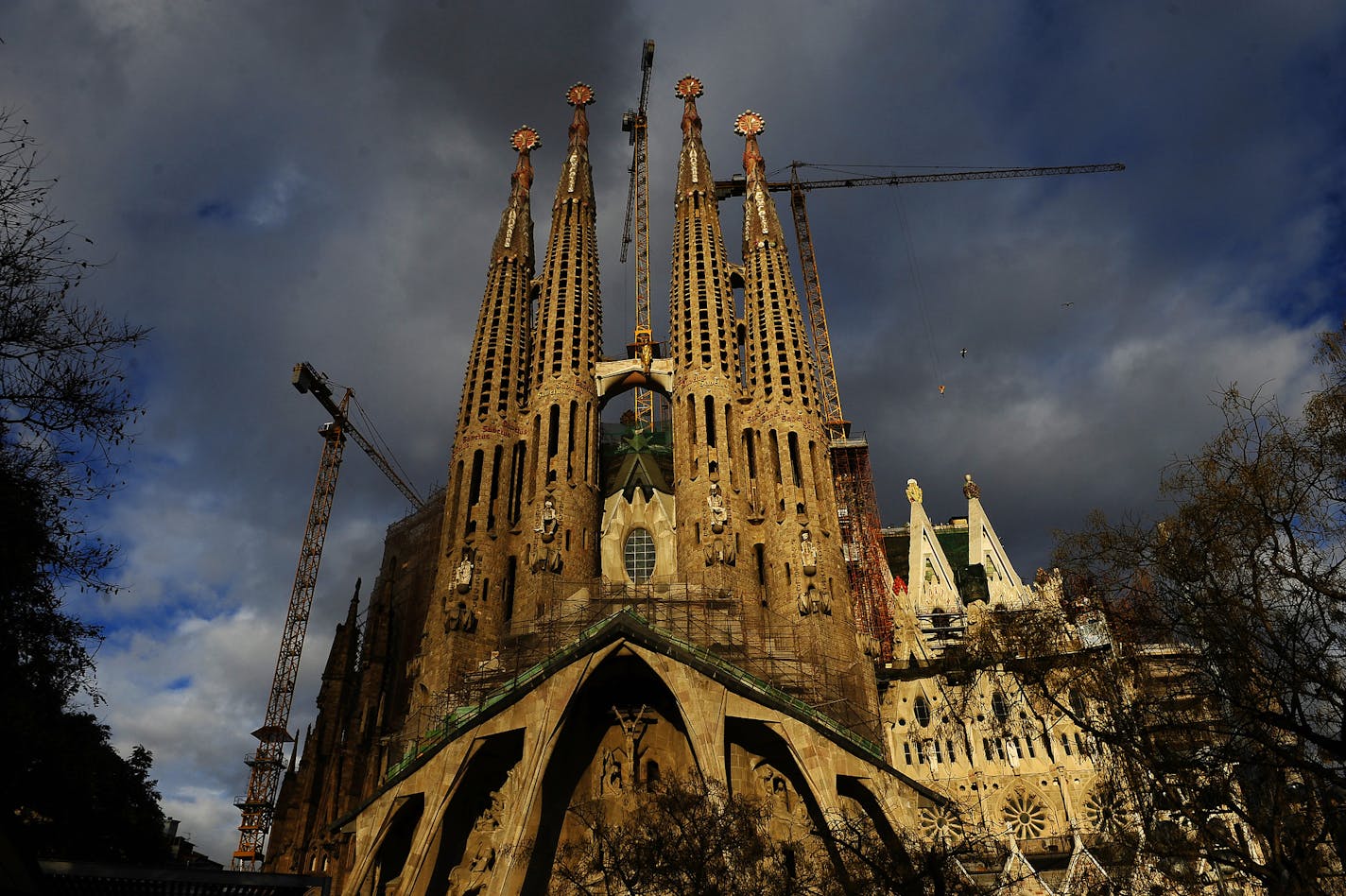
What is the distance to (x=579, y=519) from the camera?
40219mm

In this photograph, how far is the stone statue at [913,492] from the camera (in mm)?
59750

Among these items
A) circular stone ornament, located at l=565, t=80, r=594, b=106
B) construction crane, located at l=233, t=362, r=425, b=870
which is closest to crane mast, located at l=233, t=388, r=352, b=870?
construction crane, located at l=233, t=362, r=425, b=870

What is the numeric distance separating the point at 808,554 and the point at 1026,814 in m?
13.1

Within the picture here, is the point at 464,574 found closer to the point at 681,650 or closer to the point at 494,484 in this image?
the point at 494,484

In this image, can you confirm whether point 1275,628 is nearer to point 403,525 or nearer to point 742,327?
point 742,327

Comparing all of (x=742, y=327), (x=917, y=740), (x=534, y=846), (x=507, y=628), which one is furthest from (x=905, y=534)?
(x=534, y=846)

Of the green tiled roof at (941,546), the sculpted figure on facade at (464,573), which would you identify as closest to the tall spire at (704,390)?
the sculpted figure on facade at (464,573)

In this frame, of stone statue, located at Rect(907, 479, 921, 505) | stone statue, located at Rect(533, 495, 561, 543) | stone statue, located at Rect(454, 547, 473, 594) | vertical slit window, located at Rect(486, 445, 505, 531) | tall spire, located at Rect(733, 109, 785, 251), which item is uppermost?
tall spire, located at Rect(733, 109, 785, 251)

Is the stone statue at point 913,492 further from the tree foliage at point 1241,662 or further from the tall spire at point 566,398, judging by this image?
the tree foliage at point 1241,662

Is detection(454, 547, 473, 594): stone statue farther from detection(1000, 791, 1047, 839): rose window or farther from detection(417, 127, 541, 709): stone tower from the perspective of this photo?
detection(1000, 791, 1047, 839): rose window

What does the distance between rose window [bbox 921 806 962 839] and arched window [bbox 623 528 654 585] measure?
16.4 meters

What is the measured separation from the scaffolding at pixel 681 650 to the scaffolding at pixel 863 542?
1179 centimetres

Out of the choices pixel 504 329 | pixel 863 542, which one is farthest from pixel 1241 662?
pixel 863 542

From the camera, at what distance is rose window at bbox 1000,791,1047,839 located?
3469 centimetres
